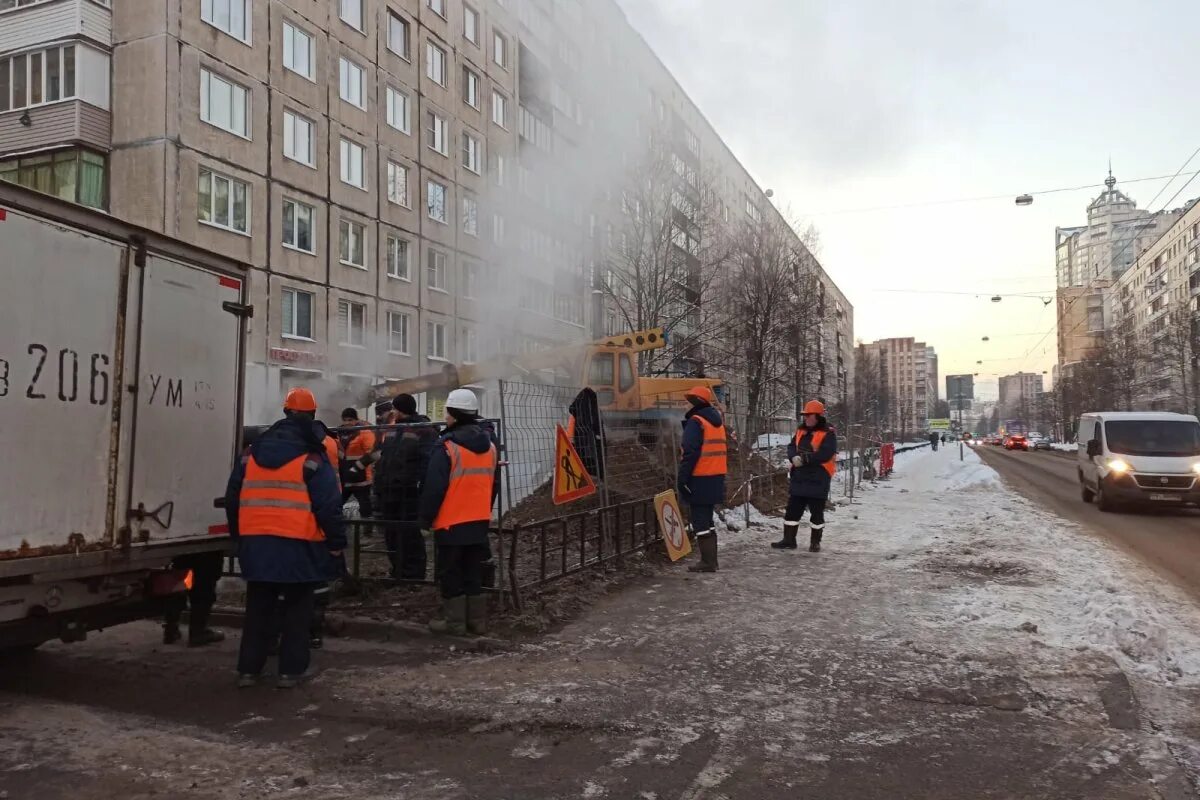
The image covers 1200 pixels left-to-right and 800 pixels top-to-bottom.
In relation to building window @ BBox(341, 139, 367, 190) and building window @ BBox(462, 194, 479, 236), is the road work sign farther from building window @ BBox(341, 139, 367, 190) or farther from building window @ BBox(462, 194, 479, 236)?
building window @ BBox(462, 194, 479, 236)

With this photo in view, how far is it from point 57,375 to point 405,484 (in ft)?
9.10

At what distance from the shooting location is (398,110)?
2650 cm

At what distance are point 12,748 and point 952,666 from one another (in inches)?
181

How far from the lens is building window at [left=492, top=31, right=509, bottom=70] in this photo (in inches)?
1133

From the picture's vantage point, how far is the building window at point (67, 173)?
61.8 feet

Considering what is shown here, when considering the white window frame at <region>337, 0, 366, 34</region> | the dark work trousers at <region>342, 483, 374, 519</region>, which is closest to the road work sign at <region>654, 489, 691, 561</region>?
the dark work trousers at <region>342, 483, 374, 519</region>

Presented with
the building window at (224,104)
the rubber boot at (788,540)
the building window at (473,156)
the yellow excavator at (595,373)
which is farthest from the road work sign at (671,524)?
the building window at (473,156)

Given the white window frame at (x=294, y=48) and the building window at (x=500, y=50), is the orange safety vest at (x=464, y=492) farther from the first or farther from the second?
the building window at (x=500, y=50)

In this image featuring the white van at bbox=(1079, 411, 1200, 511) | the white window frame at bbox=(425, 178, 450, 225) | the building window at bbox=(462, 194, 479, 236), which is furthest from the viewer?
the building window at bbox=(462, 194, 479, 236)

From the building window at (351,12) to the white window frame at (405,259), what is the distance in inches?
246

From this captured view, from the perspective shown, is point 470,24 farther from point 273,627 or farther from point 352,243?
point 273,627

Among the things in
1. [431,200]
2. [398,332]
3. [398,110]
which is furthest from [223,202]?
[431,200]

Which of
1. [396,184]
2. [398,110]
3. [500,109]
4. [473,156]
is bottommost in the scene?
[396,184]

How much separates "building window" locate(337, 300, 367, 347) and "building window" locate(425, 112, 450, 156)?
258 inches
